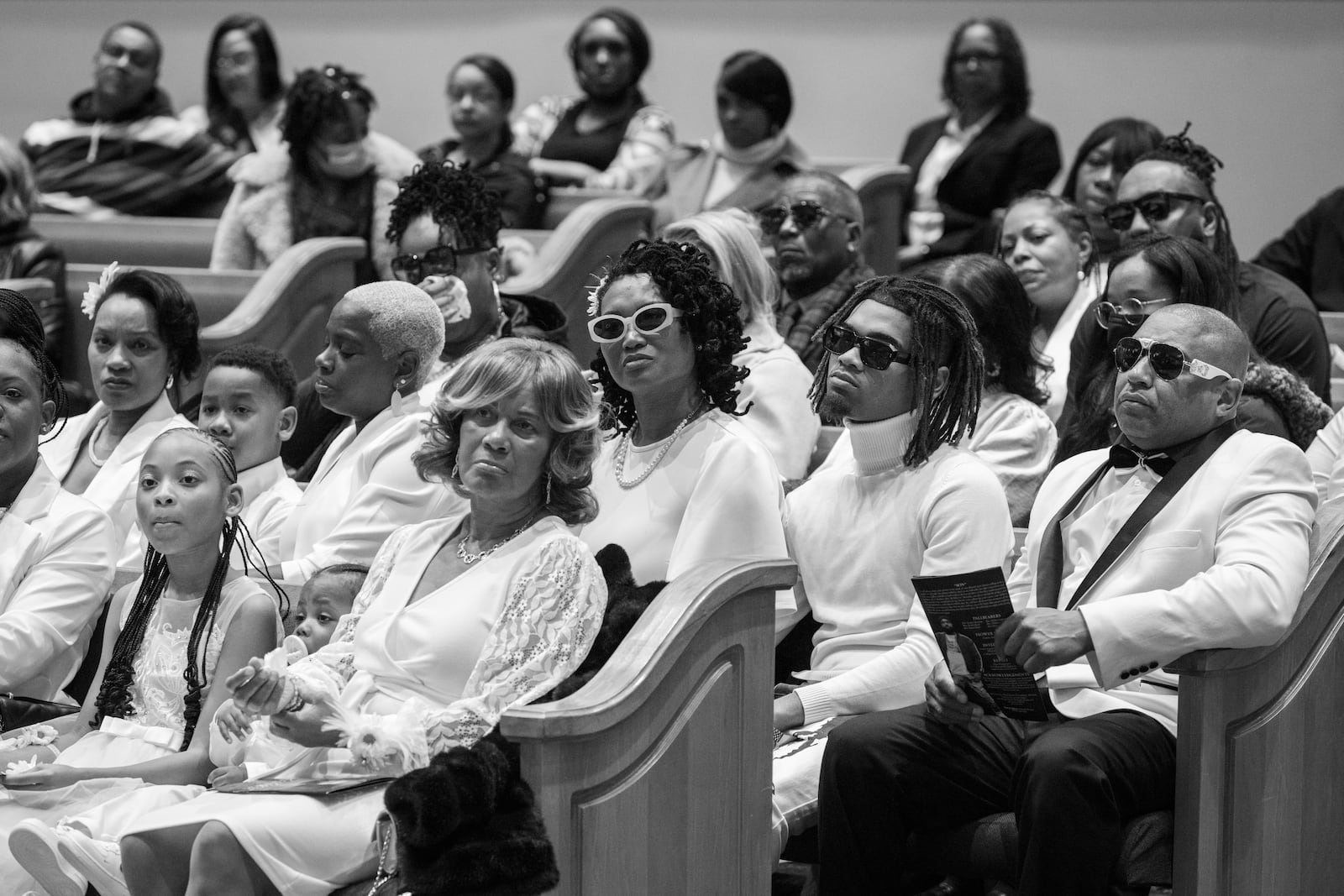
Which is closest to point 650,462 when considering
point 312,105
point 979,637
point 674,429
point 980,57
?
point 674,429

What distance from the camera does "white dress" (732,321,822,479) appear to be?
393 cm

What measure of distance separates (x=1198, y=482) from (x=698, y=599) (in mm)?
874

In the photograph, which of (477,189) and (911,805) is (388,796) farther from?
(477,189)

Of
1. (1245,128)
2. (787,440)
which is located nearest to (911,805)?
(787,440)

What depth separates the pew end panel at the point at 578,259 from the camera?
17.4 ft

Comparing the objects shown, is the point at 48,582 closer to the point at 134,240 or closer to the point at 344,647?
the point at 344,647

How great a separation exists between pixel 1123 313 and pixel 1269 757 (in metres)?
1.01

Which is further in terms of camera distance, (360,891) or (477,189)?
(477,189)

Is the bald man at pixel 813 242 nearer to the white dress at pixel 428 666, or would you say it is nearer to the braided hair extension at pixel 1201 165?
the braided hair extension at pixel 1201 165

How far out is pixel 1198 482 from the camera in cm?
281

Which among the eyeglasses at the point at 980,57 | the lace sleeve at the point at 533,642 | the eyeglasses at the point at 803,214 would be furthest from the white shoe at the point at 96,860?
the eyeglasses at the point at 980,57

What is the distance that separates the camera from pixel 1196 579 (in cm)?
262

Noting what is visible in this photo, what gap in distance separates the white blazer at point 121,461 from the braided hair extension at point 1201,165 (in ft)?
7.81

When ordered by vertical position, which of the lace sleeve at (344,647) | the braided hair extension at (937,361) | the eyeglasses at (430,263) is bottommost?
the lace sleeve at (344,647)
